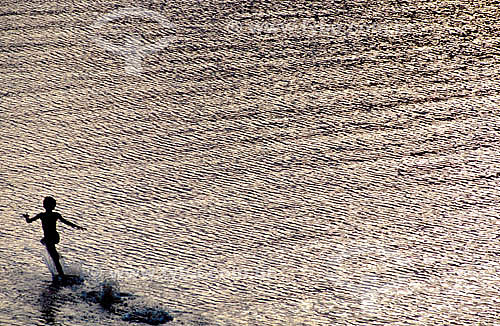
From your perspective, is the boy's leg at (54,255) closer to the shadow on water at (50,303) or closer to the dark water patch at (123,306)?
the shadow on water at (50,303)

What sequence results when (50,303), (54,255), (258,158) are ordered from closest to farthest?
(50,303), (54,255), (258,158)

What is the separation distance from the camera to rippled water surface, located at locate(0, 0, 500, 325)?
516 cm

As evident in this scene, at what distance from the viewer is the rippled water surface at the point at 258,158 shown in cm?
516

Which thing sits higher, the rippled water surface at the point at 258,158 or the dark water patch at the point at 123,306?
the rippled water surface at the point at 258,158

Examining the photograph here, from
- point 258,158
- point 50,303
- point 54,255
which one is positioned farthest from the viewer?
point 258,158

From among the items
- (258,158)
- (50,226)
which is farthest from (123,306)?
(258,158)

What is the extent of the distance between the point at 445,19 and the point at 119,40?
10.1 ft

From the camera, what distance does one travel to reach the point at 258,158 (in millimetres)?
6430

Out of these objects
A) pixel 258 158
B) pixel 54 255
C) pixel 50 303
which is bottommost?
pixel 50 303

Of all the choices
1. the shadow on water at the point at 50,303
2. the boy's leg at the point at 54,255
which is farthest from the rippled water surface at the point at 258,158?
the boy's leg at the point at 54,255

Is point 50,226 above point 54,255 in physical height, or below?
above

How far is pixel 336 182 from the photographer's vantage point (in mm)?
6164

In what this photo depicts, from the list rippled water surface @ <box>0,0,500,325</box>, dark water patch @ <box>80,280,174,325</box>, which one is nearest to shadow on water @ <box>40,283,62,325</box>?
rippled water surface @ <box>0,0,500,325</box>

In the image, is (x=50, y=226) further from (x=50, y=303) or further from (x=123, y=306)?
(x=123, y=306)
